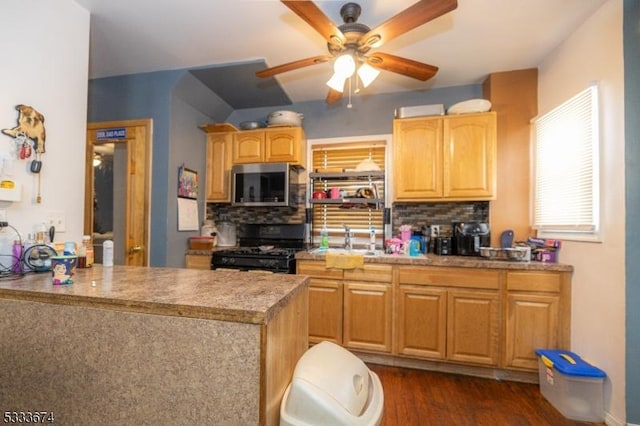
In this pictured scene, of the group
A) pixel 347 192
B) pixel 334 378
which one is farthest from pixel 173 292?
pixel 347 192

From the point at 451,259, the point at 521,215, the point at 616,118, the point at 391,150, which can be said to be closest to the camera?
the point at 616,118

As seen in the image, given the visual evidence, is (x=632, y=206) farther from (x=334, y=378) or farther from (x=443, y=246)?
(x=334, y=378)

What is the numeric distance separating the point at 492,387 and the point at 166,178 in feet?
10.8

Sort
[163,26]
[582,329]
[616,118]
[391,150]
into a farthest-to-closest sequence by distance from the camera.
A: [391,150]
[163,26]
[582,329]
[616,118]

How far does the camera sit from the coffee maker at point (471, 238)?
8.13 ft

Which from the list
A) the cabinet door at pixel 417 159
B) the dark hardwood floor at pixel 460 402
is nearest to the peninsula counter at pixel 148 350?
the dark hardwood floor at pixel 460 402

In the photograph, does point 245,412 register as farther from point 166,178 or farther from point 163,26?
point 163,26

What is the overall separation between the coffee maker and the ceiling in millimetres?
1485

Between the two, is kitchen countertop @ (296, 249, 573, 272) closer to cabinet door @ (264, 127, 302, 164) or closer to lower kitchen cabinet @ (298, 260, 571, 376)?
lower kitchen cabinet @ (298, 260, 571, 376)

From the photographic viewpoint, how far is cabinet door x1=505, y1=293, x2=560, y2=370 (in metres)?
2.07

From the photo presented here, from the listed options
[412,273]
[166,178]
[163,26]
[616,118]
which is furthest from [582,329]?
[163,26]

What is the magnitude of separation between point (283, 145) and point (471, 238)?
2.08m

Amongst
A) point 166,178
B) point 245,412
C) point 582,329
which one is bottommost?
point 582,329

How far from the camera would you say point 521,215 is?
255cm
